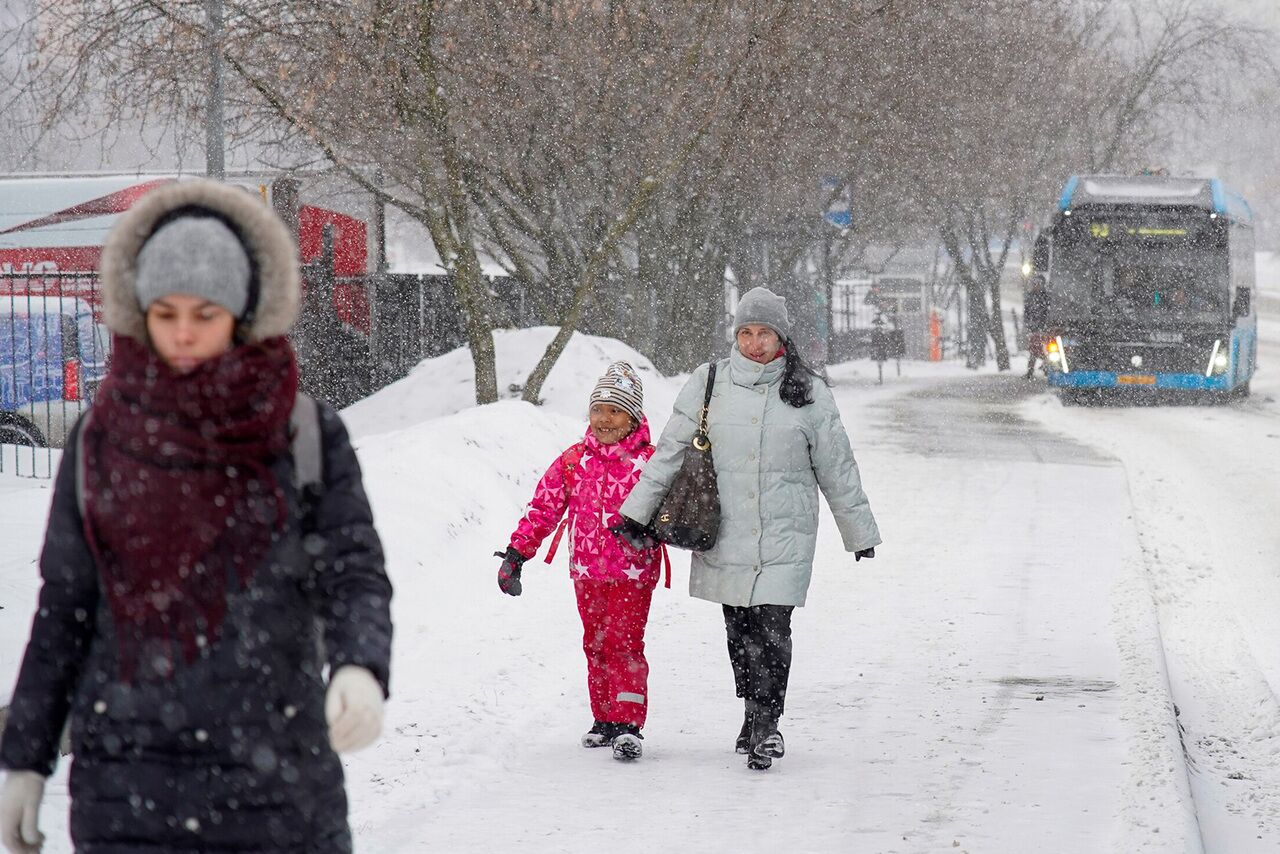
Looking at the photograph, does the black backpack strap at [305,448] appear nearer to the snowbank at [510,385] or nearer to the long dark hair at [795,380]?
the long dark hair at [795,380]

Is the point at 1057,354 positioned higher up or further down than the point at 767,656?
higher up

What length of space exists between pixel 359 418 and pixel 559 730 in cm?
1251

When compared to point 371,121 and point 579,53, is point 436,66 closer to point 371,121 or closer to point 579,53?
point 371,121

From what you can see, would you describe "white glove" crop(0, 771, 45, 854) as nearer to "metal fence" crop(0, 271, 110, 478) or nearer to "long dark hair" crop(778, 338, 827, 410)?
"long dark hair" crop(778, 338, 827, 410)

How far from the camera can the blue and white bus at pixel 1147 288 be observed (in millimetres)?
24281

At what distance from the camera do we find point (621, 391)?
598cm

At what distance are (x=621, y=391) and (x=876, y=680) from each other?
2.13 m

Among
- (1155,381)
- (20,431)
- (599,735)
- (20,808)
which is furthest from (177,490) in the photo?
(1155,381)

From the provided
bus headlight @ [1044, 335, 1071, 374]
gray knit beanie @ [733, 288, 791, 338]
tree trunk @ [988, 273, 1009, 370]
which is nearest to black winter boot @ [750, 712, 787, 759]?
gray knit beanie @ [733, 288, 791, 338]

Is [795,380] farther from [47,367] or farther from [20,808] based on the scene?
[47,367]

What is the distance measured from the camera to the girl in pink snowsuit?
5949mm

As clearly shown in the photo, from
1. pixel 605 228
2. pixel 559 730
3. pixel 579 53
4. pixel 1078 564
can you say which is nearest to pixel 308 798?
pixel 559 730

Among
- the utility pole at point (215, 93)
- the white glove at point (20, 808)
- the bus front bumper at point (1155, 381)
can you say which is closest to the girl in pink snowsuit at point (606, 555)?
the white glove at point (20, 808)

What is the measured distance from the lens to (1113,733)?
6.11m
